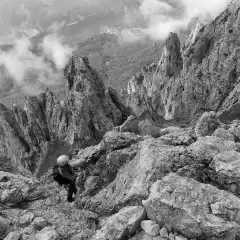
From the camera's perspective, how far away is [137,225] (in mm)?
16625

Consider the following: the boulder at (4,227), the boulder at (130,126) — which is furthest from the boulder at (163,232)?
the boulder at (130,126)

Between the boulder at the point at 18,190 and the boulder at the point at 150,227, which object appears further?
the boulder at the point at 18,190

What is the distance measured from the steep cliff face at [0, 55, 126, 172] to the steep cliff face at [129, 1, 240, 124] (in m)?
26.5

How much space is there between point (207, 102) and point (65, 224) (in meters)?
85.3

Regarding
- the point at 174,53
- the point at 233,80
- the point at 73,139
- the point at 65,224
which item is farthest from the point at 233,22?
the point at 65,224

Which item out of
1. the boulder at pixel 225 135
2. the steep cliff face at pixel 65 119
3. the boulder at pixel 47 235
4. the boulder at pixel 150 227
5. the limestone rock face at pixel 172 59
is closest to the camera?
the boulder at pixel 150 227

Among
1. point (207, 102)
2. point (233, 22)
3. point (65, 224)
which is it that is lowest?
point (65, 224)

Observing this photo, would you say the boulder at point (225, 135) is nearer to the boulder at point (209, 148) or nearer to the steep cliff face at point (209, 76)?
the boulder at point (209, 148)

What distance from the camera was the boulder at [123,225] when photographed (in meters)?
16.4

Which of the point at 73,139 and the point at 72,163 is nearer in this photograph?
the point at 72,163

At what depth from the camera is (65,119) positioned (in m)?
106

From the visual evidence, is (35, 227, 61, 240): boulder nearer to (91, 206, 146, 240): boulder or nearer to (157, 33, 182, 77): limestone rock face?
(91, 206, 146, 240): boulder

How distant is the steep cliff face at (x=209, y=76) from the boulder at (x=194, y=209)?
68.0 metres

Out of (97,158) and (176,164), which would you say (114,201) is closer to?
(176,164)
